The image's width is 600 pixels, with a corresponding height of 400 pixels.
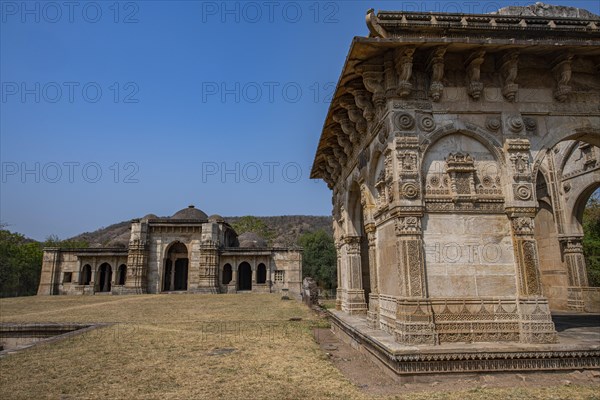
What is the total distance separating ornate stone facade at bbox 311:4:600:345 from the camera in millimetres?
6195

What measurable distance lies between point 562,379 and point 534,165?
349cm

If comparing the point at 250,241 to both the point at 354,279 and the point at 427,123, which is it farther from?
the point at 427,123

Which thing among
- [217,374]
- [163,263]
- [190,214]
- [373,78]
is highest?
[190,214]

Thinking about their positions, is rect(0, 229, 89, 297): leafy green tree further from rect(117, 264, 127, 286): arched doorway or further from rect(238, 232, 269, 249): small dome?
rect(238, 232, 269, 249): small dome

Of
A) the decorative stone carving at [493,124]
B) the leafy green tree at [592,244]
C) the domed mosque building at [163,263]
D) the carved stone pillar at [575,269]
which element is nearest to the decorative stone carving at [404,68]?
the decorative stone carving at [493,124]

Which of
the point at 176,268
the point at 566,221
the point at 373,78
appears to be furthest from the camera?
the point at 176,268

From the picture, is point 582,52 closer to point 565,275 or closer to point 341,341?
point 341,341

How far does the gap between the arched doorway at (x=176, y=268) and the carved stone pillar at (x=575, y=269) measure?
32850mm

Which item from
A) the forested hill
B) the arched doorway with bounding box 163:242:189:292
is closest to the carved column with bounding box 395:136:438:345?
the arched doorway with bounding box 163:242:189:292

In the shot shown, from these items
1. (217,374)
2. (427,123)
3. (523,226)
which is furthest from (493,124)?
(217,374)

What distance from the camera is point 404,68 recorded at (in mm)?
6520

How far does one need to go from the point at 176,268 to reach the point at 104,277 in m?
7.34

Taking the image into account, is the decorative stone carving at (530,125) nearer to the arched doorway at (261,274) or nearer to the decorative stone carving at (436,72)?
the decorative stone carving at (436,72)

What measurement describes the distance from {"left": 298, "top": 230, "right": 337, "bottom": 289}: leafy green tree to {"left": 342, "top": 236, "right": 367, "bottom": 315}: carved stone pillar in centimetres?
3443
